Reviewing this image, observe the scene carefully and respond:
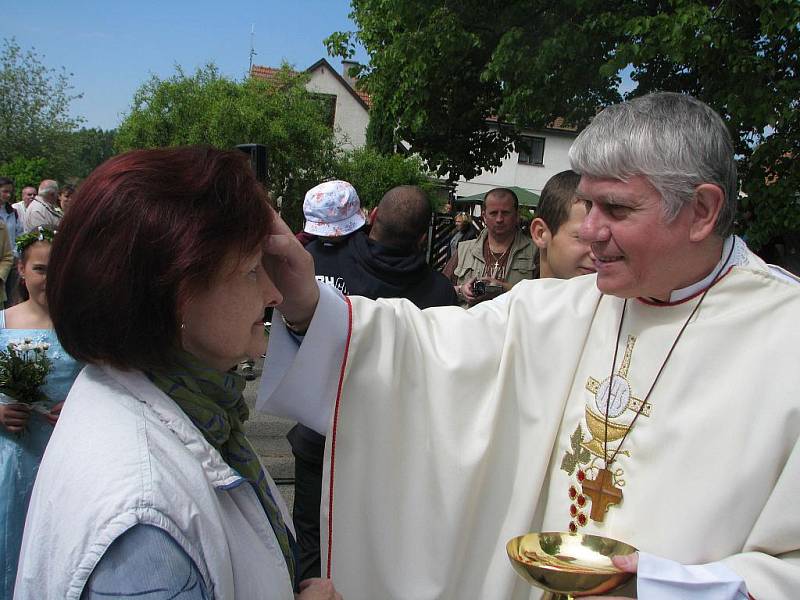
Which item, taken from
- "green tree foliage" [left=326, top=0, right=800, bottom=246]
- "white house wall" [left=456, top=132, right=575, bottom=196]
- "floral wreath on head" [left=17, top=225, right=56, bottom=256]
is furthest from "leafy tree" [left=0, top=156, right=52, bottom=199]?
"white house wall" [left=456, top=132, right=575, bottom=196]

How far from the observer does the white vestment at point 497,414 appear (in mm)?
1746

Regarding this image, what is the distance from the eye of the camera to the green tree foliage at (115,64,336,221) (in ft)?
48.6

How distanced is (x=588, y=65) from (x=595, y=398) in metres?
5.66

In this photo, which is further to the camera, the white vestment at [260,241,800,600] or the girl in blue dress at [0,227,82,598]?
the girl in blue dress at [0,227,82,598]

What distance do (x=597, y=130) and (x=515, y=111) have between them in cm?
568

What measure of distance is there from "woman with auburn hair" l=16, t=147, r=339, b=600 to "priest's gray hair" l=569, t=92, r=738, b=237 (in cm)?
86

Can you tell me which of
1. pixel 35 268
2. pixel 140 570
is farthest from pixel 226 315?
pixel 35 268

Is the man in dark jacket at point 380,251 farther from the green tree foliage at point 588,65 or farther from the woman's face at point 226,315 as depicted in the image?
the green tree foliage at point 588,65

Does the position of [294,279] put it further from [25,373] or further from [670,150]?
[25,373]

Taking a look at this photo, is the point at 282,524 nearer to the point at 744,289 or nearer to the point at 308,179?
the point at 744,289

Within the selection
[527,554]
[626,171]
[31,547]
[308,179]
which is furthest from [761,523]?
[308,179]

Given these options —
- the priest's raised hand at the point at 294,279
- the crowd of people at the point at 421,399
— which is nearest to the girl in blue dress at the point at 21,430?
the priest's raised hand at the point at 294,279

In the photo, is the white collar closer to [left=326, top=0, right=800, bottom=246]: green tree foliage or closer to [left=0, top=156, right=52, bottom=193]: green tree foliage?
[left=326, top=0, right=800, bottom=246]: green tree foliage

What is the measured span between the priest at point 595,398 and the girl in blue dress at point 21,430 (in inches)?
53.9
